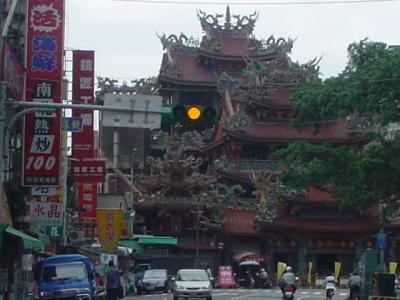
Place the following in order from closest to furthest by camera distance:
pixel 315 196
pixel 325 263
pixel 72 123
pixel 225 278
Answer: pixel 72 123 < pixel 225 278 < pixel 315 196 < pixel 325 263

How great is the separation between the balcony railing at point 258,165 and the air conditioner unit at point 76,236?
2960 centimetres

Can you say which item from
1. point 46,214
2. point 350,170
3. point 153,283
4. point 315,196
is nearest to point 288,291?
point 350,170

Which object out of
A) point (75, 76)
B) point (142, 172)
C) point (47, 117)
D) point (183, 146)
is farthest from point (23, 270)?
point (142, 172)

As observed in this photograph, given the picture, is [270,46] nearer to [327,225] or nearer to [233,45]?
[233,45]

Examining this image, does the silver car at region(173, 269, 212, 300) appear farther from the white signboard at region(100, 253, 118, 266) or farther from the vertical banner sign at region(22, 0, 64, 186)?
the vertical banner sign at region(22, 0, 64, 186)

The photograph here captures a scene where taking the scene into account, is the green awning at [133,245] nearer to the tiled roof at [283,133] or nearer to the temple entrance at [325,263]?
the tiled roof at [283,133]

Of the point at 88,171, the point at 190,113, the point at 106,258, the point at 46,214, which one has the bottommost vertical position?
the point at 106,258

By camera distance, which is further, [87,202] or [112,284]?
[87,202]

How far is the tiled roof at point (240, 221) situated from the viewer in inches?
2837

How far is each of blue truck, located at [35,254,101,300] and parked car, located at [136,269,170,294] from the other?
21.7 m

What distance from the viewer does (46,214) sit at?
33625mm

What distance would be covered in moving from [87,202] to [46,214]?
13973mm

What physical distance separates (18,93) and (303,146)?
11.4 m

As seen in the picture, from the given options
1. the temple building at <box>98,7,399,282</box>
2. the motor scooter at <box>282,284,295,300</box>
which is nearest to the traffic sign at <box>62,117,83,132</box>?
the motor scooter at <box>282,284,295,300</box>
